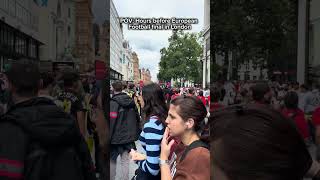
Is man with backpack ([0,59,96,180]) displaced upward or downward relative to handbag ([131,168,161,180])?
upward

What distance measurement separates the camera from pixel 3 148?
1.54 metres

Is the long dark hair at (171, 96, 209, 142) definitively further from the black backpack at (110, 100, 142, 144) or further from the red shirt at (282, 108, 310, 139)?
the black backpack at (110, 100, 142, 144)

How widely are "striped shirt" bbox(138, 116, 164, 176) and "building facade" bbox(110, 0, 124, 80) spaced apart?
0.88 meters

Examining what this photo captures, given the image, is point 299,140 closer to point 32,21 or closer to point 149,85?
point 32,21

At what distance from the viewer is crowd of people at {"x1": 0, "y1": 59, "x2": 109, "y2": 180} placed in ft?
5.09

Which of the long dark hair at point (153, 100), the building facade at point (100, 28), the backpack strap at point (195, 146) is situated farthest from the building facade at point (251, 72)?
the long dark hair at point (153, 100)

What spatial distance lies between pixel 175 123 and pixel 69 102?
1.78 ft

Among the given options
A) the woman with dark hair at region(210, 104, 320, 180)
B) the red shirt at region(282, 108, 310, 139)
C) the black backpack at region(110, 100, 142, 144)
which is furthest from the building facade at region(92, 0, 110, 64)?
the black backpack at region(110, 100, 142, 144)

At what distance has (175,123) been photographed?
205 cm

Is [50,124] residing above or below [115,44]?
below

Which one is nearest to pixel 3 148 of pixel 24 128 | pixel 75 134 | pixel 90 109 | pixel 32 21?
pixel 24 128

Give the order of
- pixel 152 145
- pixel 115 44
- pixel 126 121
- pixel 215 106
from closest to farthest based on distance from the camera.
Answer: pixel 215 106 < pixel 115 44 < pixel 152 145 < pixel 126 121

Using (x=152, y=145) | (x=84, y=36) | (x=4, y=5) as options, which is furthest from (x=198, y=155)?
(x=152, y=145)

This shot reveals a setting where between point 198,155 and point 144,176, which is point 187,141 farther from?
point 144,176
